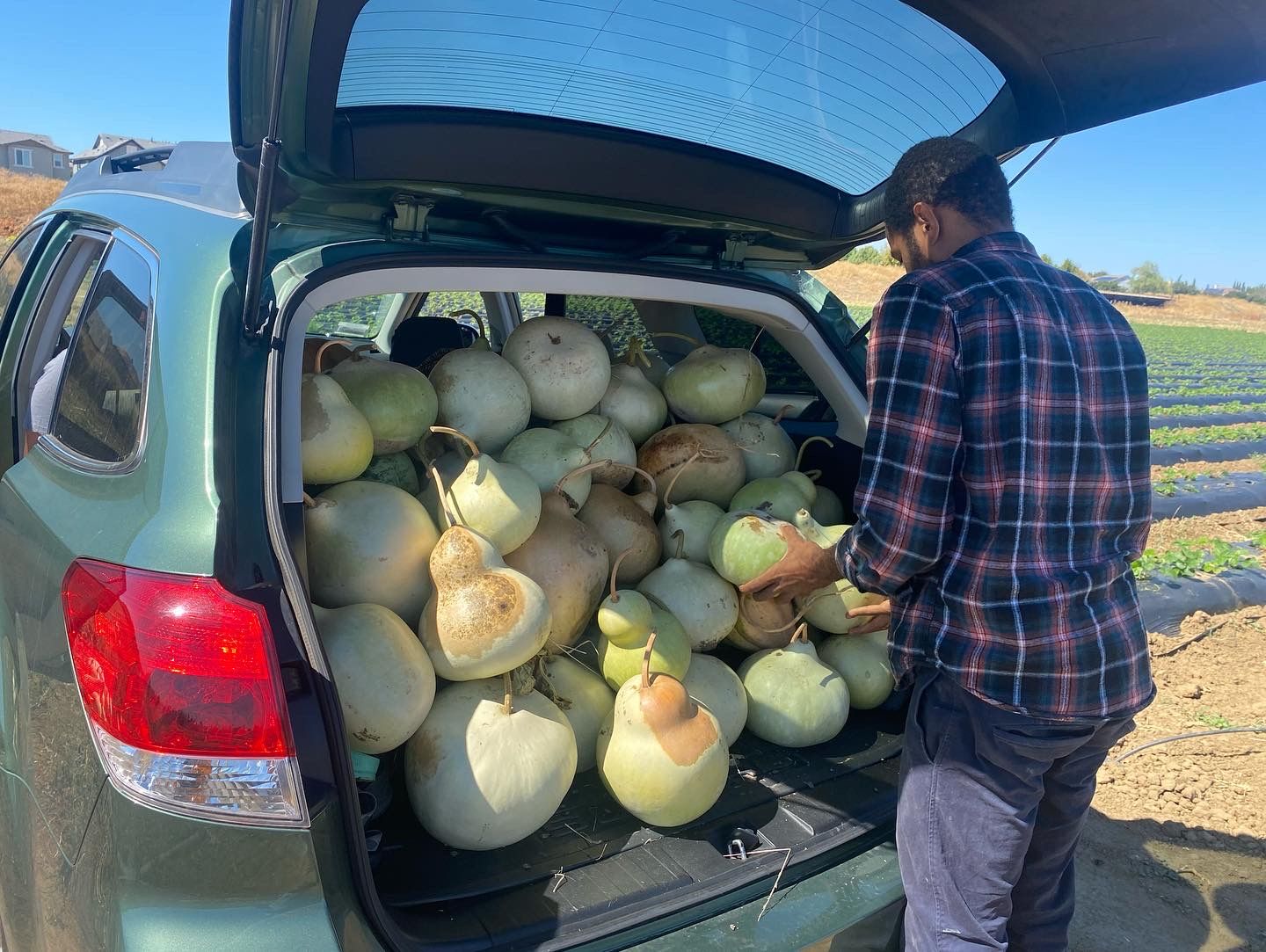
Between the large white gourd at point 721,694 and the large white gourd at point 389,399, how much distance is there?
93 cm

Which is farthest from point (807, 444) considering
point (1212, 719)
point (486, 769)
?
point (1212, 719)

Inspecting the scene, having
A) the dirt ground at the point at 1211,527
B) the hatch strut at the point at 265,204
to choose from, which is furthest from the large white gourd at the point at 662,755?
the dirt ground at the point at 1211,527

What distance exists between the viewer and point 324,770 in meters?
1.31

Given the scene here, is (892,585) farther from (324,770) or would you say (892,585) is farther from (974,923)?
(324,770)

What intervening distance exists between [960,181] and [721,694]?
4.21 feet

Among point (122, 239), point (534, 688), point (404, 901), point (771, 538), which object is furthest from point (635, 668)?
point (122, 239)

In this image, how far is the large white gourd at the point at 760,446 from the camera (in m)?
2.90

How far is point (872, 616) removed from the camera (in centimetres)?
235

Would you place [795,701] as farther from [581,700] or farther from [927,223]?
[927,223]

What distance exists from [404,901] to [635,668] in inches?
28.9

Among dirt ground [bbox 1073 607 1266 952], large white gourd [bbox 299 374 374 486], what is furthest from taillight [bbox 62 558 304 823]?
dirt ground [bbox 1073 607 1266 952]

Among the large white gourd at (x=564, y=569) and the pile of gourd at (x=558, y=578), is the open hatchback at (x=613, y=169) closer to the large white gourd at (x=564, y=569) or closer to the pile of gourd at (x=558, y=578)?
the pile of gourd at (x=558, y=578)

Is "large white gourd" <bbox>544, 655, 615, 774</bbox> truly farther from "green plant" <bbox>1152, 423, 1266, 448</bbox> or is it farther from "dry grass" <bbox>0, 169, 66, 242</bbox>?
"dry grass" <bbox>0, 169, 66, 242</bbox>

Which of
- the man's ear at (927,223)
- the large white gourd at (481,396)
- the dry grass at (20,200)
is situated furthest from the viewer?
the dry grass at (20,200)
